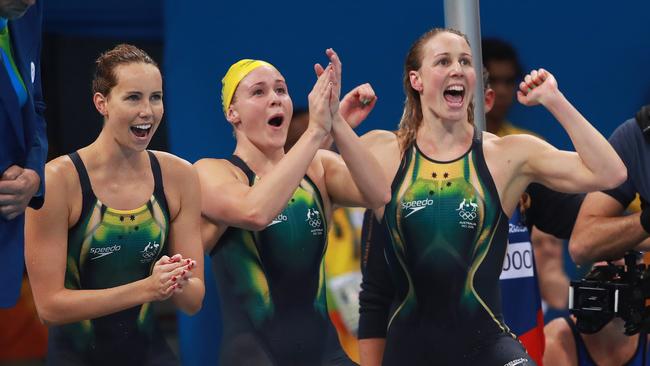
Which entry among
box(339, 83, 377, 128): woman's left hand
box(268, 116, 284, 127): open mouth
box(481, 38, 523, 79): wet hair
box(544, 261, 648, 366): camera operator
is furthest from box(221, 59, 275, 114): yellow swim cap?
box(544, 261, 648, 366): camera operator

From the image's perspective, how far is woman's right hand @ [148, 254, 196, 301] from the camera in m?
4.32

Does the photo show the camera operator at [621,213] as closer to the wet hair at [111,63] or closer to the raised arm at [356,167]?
the raised arm at [356,167]

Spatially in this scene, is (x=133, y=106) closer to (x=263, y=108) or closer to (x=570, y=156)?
(x=263, y=108)

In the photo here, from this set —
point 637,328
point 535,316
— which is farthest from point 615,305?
point 535,316

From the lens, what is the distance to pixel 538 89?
4.93m

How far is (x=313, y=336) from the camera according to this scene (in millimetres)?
4914

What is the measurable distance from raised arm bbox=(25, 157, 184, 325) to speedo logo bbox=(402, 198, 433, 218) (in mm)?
1083

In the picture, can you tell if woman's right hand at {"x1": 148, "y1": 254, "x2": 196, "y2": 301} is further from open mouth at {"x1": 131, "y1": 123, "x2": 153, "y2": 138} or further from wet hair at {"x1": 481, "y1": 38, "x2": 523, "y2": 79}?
wet hair at {"x1": 481, "y1": 38, "x2": 523, "y2": 79}

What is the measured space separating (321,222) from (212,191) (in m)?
0.44

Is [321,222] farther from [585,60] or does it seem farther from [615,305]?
[585,60]

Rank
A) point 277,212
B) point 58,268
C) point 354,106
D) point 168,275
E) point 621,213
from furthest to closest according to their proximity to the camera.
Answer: point 621,213 → point 354,106 → point 277,212 → point 58,268 → point 168,275

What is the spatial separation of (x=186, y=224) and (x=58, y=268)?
0.52 m

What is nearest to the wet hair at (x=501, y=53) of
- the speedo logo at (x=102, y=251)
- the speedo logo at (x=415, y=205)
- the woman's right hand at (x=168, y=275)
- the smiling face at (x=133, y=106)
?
the speedo logo at (x=415, y=205)

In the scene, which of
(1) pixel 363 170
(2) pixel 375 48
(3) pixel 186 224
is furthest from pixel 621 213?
(3) pixel 186 224
